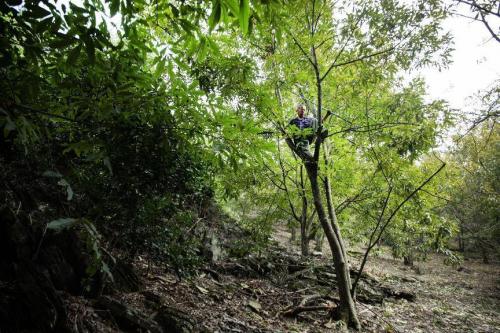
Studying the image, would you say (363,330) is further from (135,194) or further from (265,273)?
(135,194)

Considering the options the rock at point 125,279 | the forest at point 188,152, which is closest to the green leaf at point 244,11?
the forest at point 188,152

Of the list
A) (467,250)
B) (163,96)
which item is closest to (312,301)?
(163,96)

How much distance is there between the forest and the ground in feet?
0.18

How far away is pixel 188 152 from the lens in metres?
4.32

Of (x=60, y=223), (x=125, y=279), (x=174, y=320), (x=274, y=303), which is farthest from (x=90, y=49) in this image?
(x=274, y=303)

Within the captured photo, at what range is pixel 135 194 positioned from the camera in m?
3.99

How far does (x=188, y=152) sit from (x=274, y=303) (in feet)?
14.5

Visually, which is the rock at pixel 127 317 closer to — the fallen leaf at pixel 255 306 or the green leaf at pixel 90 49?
the fallen leaf at pixel 255 306

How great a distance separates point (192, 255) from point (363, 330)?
3.75 meters

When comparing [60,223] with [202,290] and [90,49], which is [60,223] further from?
[202,290]

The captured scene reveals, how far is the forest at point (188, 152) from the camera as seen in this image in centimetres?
209

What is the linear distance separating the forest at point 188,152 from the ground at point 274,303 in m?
0.06

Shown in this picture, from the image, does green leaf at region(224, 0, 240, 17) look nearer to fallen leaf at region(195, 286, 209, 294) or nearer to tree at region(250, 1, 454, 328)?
tree at region(250, 1, 454, 328)

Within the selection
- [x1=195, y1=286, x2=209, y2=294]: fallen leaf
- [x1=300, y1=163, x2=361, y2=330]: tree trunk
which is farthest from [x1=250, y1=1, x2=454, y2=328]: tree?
[x1=195, y1=286, x2=209, y2=294]: fallen leaf
